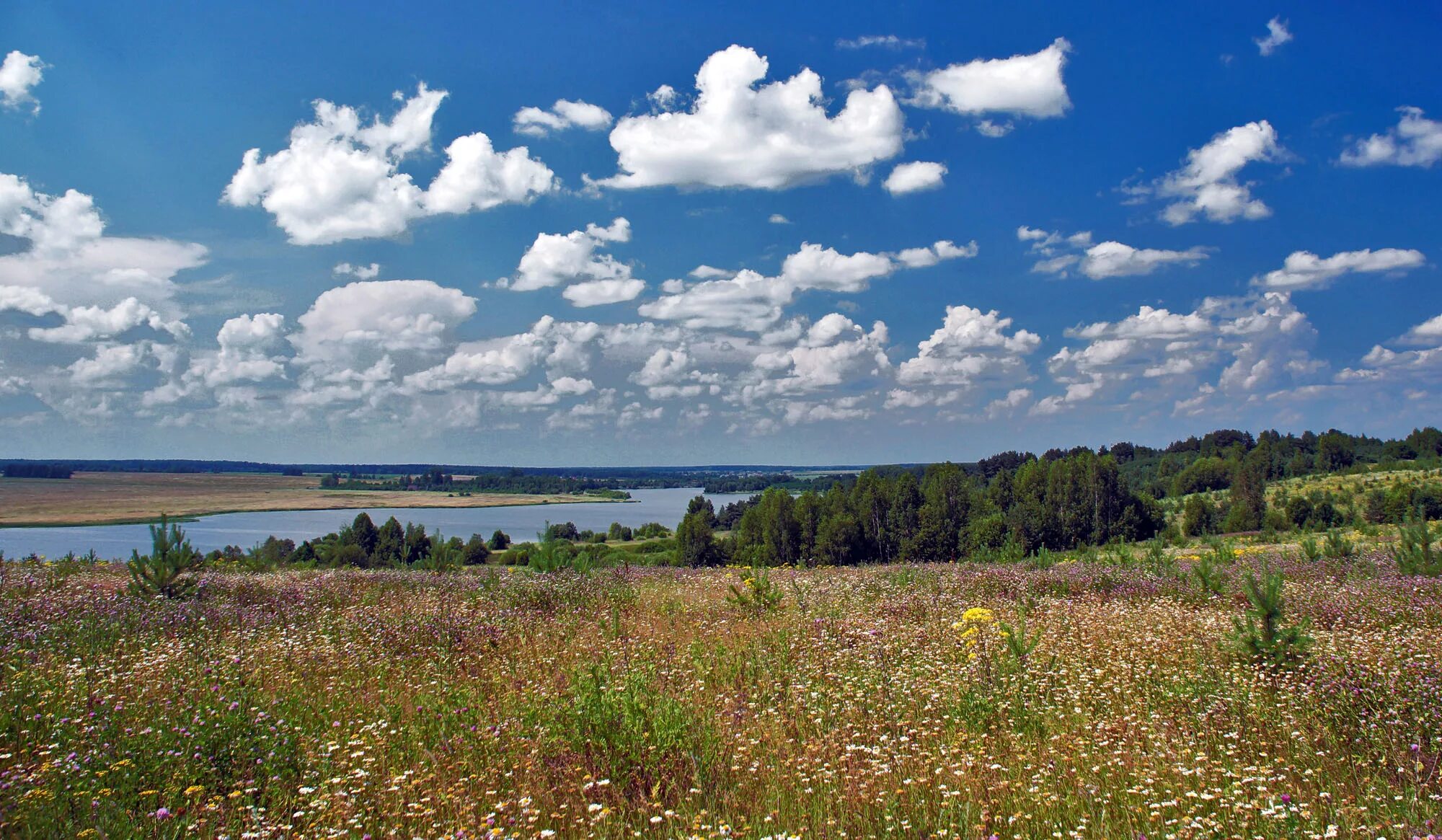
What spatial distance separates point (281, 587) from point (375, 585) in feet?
4.72

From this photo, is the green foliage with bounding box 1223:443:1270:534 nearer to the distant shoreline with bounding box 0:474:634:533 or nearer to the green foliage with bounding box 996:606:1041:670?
the green foliage with bounding box 996:606:1041:670

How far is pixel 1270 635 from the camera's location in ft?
22.5

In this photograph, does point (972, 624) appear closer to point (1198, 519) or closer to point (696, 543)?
point (696, 543)

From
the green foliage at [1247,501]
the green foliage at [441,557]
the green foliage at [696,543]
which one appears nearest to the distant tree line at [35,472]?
the green foliage at [696,543]

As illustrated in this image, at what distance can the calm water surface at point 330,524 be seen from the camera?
42.0m

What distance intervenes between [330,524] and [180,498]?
54.1 ft

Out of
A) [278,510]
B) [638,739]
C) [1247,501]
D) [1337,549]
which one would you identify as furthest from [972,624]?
[278,510]

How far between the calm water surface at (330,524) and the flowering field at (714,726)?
6848mm

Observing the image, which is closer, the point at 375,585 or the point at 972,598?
the point at 972,598

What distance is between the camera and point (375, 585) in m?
13.1

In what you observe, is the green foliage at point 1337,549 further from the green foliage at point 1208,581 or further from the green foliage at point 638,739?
the green foliage at point 638,739

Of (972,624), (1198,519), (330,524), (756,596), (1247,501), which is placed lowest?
(330,524)

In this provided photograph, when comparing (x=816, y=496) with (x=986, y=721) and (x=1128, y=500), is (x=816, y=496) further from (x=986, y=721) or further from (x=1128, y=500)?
(x=986, y=721)

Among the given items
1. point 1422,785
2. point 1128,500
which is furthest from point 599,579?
point 1128,500
